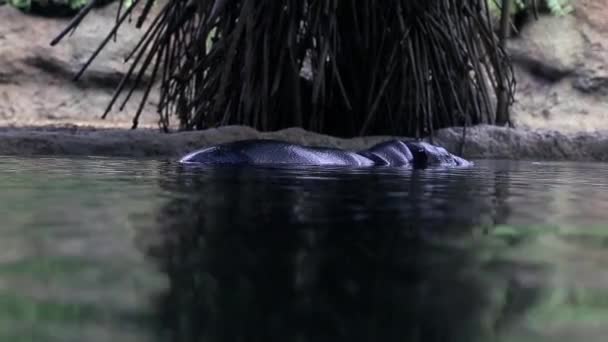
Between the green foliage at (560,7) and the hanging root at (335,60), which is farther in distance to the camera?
the green foliage at (560,7)

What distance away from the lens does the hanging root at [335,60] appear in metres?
3.64

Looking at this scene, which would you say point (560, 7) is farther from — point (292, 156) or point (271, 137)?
point (292, 156)

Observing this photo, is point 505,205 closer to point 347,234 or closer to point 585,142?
point 347,234

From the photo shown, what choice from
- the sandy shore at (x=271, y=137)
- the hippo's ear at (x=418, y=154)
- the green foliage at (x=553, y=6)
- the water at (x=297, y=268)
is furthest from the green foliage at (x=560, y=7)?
the water at (x=297, y=268)

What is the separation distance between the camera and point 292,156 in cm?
277

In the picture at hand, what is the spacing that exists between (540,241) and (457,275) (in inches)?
9.6

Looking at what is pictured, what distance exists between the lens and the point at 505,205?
53.0 inches

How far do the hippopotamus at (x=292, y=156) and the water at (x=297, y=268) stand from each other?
1287mm

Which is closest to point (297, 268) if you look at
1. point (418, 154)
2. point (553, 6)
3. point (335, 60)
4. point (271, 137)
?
point (418, 154)

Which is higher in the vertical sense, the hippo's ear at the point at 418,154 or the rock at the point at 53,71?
the rock at the point at 53,71

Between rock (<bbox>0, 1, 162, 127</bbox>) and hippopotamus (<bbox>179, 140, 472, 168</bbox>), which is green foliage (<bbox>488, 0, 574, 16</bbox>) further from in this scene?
hippopotamus (<bbox>179, 140, 472, 168</bbox>)

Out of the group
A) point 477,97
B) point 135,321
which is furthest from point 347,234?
point 477,97

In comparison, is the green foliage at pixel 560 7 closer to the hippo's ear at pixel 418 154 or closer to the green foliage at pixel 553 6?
the green foliage at pixel 553 6

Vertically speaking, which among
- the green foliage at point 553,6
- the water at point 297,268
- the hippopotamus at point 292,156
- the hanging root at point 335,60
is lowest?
the water at point 297,268
